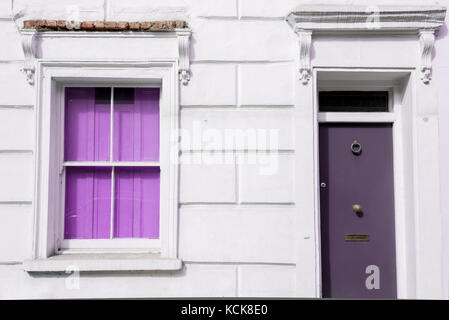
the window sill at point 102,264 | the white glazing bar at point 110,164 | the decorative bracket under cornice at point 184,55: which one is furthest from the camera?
the white glazing bar at point 110,164

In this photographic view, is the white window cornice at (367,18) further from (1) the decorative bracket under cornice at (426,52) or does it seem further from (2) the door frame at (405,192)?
(2) the door frame at (405,192)

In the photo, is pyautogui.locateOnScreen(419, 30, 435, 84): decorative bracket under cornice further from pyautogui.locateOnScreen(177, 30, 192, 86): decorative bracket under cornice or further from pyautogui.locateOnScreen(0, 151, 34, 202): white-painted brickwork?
pyautogui.locateOnScreen(0, 151, 34, 202): white-painted brickwork

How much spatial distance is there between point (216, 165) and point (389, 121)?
160 cm

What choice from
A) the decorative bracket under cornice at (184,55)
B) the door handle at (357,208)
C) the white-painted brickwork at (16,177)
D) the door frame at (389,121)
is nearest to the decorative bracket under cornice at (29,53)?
the white-painted brickwork at (16,177)

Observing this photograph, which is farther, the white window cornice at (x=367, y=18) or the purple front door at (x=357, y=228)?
the purple front door at (x=357, y=228)

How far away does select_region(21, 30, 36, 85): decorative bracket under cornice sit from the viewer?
3158 mm

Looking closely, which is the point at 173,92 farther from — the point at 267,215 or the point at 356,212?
the point at 356,212

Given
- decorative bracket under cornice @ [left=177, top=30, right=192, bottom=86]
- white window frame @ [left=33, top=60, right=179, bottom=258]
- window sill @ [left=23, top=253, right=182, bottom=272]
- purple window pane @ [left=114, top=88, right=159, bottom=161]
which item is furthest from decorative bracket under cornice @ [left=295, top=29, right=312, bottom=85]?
window sill @ [left=23, top=253, right=182, bottom=272]

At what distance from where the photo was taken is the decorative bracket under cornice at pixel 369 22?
3143 millimetres

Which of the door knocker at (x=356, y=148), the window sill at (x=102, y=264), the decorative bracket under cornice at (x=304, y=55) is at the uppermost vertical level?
the decorative bracket under cornice at (x=304, y=55)

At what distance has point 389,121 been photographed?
11.1ft

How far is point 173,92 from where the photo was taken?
3.20 meters

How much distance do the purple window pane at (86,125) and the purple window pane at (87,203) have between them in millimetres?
140
